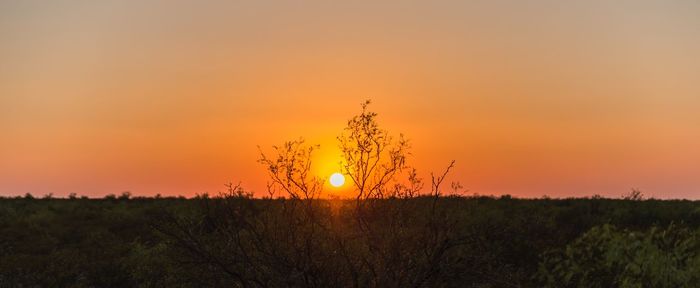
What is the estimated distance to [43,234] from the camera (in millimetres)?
30938

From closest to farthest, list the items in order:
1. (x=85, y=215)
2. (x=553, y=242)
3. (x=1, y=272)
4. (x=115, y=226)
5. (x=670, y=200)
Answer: (x=1, y=272) → (x=553, y=242) → (x=115, y=226) → (x=85, y=215) → (x=670, y=200)

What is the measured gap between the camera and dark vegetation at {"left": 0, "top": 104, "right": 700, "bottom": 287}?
1065 centimetres

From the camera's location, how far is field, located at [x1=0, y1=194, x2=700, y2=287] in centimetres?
1072

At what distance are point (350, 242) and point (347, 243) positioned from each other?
2.00 m

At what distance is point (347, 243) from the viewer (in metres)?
13.4

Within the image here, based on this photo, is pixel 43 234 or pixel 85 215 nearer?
pixel 43 234

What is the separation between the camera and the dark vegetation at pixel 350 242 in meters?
10.6

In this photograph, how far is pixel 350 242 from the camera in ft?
50.5

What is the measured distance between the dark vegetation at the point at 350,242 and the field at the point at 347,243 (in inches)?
1.6

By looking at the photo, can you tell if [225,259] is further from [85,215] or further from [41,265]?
[85,215]

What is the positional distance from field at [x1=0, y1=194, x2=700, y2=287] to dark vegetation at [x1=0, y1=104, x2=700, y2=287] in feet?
0.13

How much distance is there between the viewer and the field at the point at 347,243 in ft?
35.2

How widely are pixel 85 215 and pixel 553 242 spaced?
22652mm

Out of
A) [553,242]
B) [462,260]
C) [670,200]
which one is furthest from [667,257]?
[670,200]
